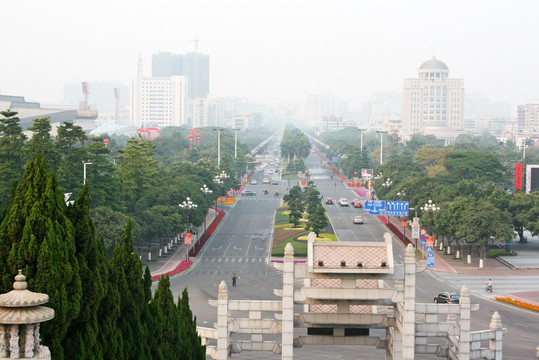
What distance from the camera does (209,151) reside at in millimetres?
172125

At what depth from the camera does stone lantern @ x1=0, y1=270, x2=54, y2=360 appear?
621 inches

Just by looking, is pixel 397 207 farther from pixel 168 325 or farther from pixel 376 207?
pixel 168 325

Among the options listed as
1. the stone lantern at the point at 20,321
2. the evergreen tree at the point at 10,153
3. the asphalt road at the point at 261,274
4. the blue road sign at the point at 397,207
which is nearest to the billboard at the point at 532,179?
the asphalt road at the point at 261,274

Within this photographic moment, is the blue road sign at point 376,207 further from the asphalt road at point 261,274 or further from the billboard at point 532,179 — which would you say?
the billboard at point 532,179

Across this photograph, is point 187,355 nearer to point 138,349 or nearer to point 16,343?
point 138,349

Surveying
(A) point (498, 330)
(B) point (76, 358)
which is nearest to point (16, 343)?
(B) point (76, 358)

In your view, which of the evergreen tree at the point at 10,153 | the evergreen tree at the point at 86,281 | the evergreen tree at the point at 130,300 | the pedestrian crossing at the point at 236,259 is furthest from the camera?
the pedestrian crossing at the point at 236,259

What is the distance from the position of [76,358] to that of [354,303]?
529 inches

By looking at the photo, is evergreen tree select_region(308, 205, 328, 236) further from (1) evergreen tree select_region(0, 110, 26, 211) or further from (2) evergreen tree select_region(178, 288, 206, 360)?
(2) evergreen tree select_region(178, 288, 206, 360)

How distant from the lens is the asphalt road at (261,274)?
4822cm

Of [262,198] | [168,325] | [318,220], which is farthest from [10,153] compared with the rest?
[262,198]

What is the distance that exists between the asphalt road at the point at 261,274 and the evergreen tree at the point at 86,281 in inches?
996

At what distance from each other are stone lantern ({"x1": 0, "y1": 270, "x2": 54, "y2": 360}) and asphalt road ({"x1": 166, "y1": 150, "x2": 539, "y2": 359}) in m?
30.4

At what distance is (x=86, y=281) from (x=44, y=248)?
2.25 m
